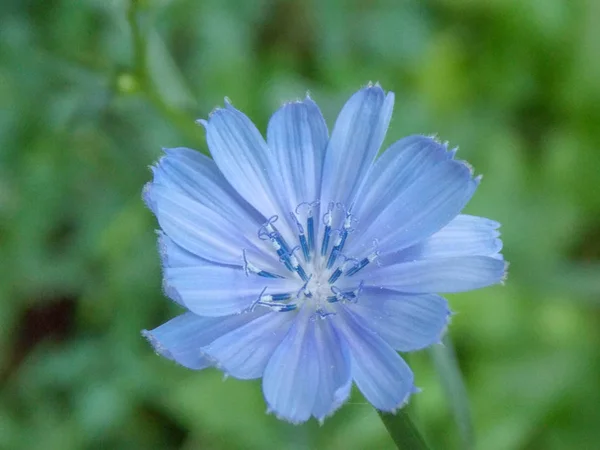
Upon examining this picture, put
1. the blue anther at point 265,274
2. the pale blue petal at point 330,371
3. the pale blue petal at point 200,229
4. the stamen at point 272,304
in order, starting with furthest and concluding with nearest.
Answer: the blue anther at point 265,274, the stamen at point 272,304, the pale blue petal at point 200,229, the pale blue petal at point 330,371

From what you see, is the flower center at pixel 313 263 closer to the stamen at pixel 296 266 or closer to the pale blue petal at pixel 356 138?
the stamen at pixel 296 266

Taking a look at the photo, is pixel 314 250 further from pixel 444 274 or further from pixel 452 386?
pixel 452 386

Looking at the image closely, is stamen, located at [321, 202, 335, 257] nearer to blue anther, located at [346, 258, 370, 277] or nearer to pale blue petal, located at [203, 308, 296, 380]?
blue anther, located at [346, 258, 370, 277]

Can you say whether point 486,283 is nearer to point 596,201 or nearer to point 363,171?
point 363,171

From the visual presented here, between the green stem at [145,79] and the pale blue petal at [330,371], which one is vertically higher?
the green stem at [145,79]

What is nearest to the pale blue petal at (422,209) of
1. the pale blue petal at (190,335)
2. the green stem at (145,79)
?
the pale blue petal at (190,335)

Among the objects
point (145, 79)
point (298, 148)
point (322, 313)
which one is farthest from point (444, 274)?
point (145, 79)

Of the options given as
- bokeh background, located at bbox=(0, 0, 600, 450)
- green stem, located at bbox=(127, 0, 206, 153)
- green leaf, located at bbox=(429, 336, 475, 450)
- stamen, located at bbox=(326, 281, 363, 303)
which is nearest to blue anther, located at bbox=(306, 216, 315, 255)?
stamen, located at bbox=(326, 281, 363, 303)

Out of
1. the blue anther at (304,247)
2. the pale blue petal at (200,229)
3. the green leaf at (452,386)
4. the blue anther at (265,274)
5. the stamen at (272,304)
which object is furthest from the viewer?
the green leaf at (452,386)
